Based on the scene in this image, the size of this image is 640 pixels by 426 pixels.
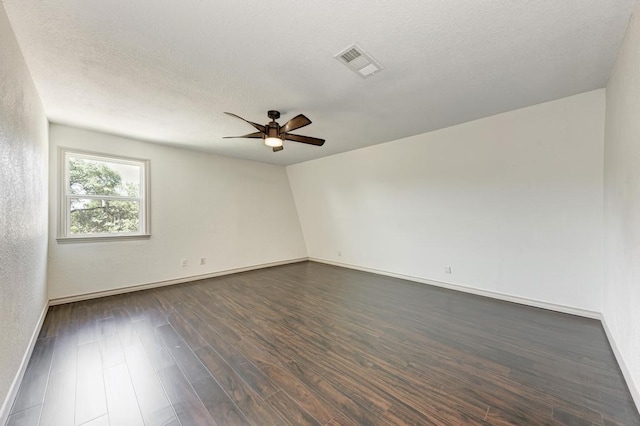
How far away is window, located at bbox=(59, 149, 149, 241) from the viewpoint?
3.67 metres

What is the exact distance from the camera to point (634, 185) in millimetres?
1739

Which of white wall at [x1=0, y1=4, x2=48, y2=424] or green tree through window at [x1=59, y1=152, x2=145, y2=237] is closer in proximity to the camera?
white wall at [x1=0, y1=4, x2=48, y2=424]

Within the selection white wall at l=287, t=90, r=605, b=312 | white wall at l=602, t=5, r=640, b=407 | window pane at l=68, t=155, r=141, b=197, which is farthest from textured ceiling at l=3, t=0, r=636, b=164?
window pane at l=68, t=155, r=141, b=197

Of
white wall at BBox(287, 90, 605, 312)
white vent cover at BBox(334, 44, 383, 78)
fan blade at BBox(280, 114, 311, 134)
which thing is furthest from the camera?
white wall at BBox(287, 90, 605, 312)

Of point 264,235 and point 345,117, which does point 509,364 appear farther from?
point 264,235

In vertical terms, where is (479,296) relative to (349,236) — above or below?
below

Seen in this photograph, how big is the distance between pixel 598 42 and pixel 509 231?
7.18 feet

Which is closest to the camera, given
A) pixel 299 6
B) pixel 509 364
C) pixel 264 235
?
pixel 299 6

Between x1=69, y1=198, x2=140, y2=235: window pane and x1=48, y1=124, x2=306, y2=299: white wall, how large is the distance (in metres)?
0.22

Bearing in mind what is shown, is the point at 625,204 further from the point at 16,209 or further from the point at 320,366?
the point at 16,209

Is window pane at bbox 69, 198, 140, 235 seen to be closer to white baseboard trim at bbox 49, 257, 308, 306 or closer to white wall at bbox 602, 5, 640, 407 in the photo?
white baseboard trim at bbox 49, 257, 308, 306

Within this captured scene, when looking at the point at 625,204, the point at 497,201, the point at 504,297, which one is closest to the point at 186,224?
the point at 497,201

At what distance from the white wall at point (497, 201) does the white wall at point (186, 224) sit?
1949mm

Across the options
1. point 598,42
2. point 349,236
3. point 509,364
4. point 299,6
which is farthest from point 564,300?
point 299,6
